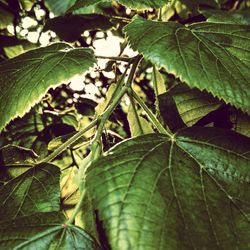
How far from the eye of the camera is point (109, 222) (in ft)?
1.97

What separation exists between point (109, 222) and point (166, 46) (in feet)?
1.17

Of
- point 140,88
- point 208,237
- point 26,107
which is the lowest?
point 140,88

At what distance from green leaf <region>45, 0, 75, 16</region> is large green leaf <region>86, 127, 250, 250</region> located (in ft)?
3.05

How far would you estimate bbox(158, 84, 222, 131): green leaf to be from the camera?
3.14 ft

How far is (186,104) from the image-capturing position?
1.00 m

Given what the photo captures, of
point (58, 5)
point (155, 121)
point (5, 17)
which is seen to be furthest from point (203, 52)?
point (5, 17)

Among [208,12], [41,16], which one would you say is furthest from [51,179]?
[41,16]

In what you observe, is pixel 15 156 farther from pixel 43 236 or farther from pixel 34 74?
pixel 43 236

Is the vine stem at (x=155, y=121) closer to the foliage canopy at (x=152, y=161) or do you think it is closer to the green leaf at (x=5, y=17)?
the foliage canopy at (x=152, y=161)

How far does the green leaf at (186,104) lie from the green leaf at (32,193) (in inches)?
11.2

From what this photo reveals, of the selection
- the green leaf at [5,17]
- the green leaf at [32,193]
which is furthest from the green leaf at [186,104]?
the green leaf at [5,17]

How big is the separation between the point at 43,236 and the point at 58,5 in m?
1.09

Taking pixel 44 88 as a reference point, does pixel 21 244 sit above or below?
below

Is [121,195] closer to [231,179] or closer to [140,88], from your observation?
[231,179]
